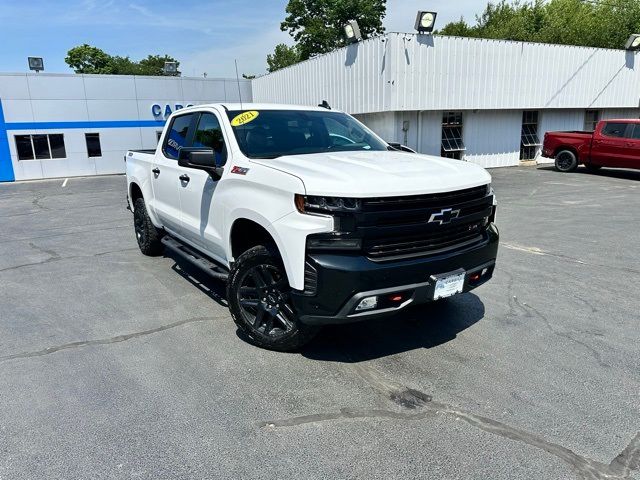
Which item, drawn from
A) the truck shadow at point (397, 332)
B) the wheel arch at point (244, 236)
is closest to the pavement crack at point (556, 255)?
the truck shadow at point (397, 332)

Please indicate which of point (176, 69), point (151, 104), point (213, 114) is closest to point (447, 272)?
point (213, 114)

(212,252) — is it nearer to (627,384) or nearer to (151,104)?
(627,384)

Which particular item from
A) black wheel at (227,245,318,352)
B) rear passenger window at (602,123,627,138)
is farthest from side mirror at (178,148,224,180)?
rear passenger window at (602,123,627,138)

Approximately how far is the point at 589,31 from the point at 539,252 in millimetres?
36208

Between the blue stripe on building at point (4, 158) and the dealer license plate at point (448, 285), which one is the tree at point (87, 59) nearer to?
the blue stripe on building at point (4, 158)

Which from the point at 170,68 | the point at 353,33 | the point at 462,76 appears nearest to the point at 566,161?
the point at 462,76

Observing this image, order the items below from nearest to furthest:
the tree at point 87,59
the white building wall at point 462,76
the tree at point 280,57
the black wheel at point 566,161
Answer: the white building wall at point 462,76 < the black wheel at point 566,161 < the tree at point 280,57 < the tree at point 87,59

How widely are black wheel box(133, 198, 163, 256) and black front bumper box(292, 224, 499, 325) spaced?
3.87 m

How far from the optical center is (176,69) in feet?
89.5

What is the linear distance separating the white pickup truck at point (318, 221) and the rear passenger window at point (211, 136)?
1 cm

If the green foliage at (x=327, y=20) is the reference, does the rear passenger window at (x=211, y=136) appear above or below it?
below

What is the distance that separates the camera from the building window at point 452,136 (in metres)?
18.7

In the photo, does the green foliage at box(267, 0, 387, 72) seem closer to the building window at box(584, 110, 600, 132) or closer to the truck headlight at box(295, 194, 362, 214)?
the building window at box(584, 110, 600, 132)

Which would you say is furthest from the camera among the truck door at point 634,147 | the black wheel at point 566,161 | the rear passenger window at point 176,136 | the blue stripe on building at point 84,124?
the blue stripe on building at point 84,124
